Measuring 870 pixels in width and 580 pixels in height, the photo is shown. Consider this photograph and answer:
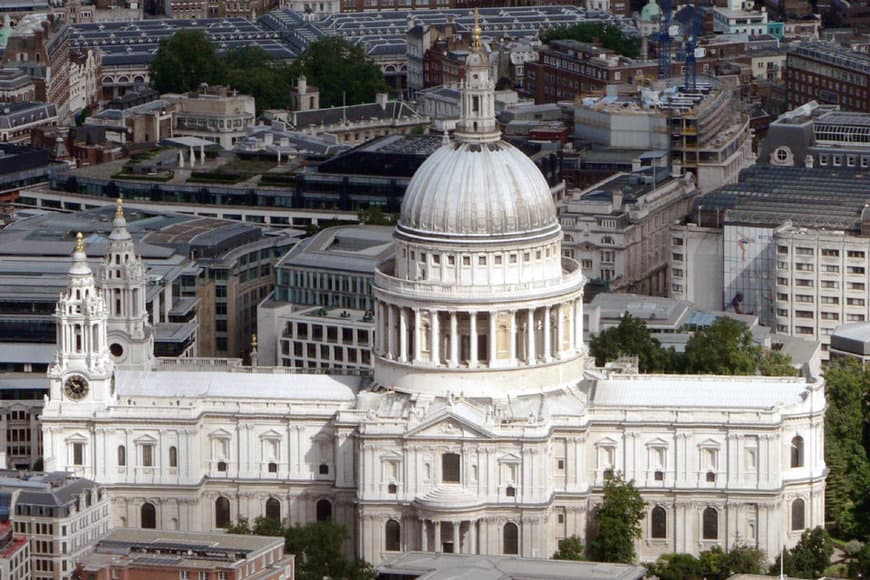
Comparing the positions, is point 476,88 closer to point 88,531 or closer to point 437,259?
point 437,259

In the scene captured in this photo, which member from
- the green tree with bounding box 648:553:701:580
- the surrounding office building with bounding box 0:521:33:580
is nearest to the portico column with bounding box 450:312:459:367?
the green tree with bounding box 648:553:701:580

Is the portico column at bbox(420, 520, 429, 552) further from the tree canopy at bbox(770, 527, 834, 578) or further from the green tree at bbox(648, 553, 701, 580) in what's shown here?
the tree canopy at bbox(770, 527, 834, 578)

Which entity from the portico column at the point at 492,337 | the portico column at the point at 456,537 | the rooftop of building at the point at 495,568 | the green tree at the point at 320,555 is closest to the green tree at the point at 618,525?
the rooftop of building at the point at 495,568

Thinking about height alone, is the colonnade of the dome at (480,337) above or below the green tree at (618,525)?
above

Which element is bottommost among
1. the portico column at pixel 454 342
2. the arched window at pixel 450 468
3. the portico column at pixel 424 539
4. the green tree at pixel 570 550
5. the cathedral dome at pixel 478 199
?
the green tree at pixel 570 550

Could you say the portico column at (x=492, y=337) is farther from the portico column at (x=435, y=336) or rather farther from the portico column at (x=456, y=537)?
the portico column at (x=456, y=537)

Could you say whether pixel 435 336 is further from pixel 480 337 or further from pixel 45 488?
pixel 45 488
